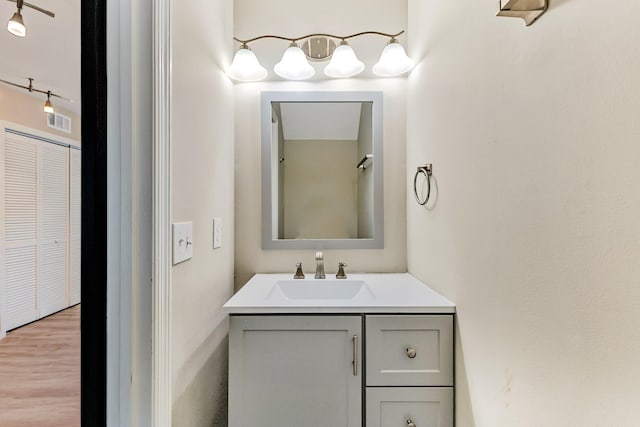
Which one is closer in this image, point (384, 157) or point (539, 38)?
point (539, 38)

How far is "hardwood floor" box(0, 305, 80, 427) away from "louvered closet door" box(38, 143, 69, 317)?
0.52ft

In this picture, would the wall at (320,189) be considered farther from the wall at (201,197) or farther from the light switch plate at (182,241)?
the light switch plate at (182,241)

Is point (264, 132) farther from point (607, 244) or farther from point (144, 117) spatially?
point (607, 244)

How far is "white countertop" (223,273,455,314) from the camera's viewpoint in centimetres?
102

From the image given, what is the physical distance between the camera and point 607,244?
Result: 1.53 ft

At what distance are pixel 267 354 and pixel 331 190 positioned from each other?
91cm

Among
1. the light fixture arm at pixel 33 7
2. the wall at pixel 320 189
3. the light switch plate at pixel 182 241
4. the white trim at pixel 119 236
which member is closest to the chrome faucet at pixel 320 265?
the wall at pixel 320 189

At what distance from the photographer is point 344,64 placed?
1.48m

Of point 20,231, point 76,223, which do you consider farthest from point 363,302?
point 20,231

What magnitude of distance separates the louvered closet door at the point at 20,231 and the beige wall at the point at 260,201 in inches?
69.0

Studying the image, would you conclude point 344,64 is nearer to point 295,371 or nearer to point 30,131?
point 295,371

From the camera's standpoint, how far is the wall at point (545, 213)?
17.5 inches

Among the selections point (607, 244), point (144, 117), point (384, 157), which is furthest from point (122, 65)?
point (384, 157)

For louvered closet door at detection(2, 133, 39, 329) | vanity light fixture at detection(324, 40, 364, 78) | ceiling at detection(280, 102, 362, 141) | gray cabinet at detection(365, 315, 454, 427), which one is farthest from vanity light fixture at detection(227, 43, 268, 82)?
louvered closet door at detection(2, 133, 39, 329)
